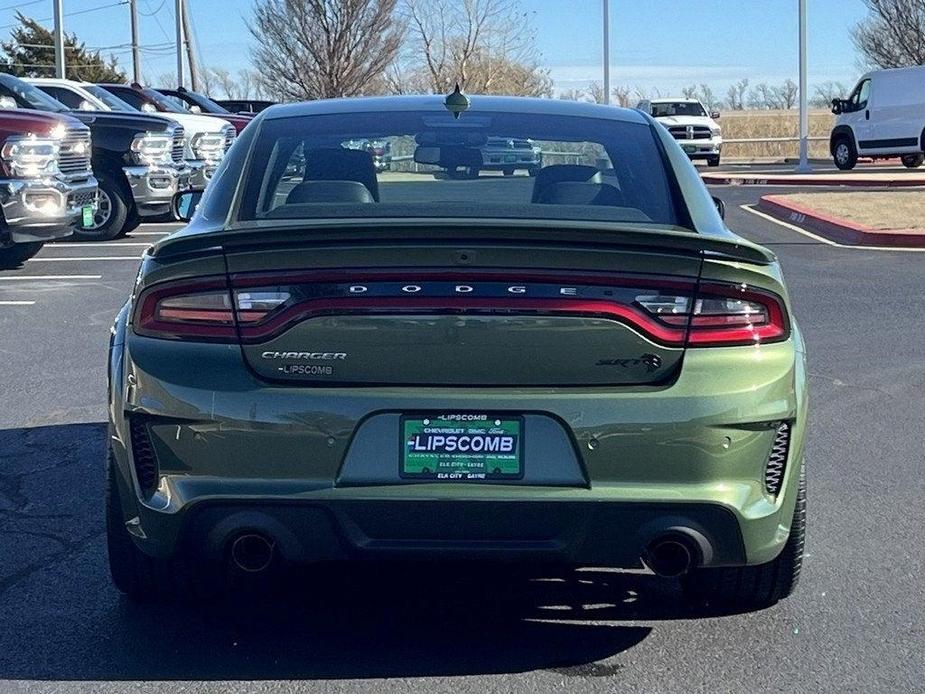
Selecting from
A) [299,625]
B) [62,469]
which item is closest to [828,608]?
[299,625]

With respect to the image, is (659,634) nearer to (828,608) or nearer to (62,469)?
(828,608)

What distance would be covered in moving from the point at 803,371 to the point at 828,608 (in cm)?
81

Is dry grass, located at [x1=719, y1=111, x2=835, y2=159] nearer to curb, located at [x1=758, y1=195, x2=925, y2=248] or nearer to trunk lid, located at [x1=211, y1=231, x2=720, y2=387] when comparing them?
curb, located at [x1=758, y1=195, x2=925, y2=248]

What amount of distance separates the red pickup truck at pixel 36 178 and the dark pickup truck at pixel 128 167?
2.39 m

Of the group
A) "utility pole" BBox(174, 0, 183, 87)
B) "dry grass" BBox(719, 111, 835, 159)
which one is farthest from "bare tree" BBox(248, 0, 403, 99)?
"dry grass" BBox(719, 111, 835, 159)

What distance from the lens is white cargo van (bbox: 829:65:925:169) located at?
102 ft

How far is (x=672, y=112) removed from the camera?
38.2 m

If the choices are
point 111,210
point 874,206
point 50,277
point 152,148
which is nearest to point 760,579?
point 50,277

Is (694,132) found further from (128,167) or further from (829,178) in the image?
(128,167)

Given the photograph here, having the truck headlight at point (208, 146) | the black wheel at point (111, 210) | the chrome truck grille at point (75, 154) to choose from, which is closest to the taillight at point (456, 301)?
the chrome truck grille at point (75, 154)

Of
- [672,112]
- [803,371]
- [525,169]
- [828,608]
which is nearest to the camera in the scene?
[803,371]

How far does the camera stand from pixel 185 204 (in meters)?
5.30

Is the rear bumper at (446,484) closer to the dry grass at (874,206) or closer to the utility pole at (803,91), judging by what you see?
the dry grass at (874,206)

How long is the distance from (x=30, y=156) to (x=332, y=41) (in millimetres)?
32805
